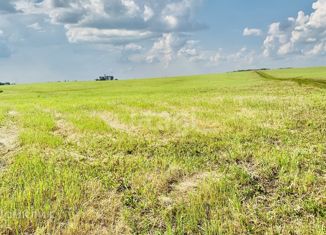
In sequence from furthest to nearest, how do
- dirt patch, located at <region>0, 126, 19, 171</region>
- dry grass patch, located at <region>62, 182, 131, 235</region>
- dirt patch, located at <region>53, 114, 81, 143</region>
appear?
1. dirt patch, located at <region>53, 114, 81, 143</region>
2. dirt patch, located at <region>0, 126, 19, 171</region>
3. dry grass patch, located at <region>62, 182, 131, 235</region>

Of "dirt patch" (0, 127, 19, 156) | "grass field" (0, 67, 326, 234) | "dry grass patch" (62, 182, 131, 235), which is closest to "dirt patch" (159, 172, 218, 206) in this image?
"grass field" (0, 67, 326, 234)

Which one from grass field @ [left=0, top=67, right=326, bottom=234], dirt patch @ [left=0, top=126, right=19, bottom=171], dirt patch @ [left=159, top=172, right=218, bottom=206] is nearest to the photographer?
grass field @ [left=0, top=67, right=326, bottom=234]

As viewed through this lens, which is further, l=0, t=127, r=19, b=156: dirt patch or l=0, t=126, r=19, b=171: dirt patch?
l=0, t=127, r=19, b=156: dirt patch

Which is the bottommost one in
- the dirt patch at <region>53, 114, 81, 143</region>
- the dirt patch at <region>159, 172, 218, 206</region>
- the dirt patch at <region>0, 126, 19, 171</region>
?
the dirt patch at <region>159, 172, 218, 206</region>

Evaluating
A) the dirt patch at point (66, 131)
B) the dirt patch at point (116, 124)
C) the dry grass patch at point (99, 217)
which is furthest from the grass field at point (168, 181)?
the dirt patch at point (116, 124)

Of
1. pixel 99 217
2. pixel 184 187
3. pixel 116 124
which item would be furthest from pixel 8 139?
A: pixel 99 217

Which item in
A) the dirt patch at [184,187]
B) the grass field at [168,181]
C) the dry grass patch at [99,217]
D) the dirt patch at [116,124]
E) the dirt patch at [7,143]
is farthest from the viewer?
the dirt patch at [116,124]

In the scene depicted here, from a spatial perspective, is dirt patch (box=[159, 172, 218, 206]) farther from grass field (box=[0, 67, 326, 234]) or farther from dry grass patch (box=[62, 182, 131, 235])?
dry grass patch (box=[62, 182, 131, 235])

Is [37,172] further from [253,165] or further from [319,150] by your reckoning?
[319,150]

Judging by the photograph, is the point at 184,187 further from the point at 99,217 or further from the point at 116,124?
the point at 116,124

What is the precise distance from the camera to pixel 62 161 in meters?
12.7

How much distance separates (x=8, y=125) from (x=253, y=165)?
1549cm

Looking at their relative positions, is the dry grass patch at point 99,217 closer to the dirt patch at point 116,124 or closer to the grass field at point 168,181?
the grass field at point 168,181

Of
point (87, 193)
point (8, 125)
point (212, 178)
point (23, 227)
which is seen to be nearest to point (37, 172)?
point (87, 193)
